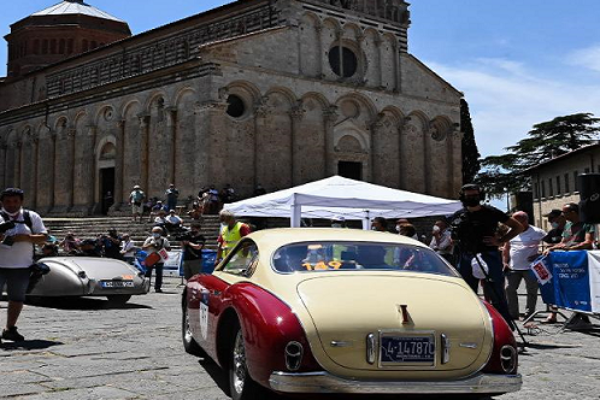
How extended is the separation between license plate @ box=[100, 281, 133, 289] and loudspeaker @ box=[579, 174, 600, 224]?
6963 mm

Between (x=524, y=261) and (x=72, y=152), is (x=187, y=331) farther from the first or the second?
(x=72, y=152)

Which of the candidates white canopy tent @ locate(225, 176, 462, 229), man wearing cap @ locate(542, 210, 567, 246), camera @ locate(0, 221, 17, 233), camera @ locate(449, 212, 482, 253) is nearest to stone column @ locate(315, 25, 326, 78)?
white canopy tent @ locate(225, 176, 462, 229)

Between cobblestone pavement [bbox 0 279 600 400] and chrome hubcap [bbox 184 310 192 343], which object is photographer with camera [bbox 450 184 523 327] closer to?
cobblestone pavement [bbox 0 279 600 400]

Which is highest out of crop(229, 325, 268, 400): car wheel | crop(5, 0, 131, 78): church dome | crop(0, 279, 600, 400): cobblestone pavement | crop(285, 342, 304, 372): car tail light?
crop(5, 0, 131, 78): church dome

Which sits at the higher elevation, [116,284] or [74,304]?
[116,284]

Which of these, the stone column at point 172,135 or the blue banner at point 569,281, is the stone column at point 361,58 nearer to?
the stone column at point 172,135

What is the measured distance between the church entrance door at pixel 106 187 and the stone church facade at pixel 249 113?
69mm

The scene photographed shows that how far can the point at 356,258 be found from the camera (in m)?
5.09

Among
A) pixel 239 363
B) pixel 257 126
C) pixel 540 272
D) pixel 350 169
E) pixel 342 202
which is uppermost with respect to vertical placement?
pixel 257 126

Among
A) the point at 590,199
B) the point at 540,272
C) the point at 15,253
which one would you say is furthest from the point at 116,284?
the point at 590,199

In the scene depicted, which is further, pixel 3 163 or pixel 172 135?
pixel 3 163

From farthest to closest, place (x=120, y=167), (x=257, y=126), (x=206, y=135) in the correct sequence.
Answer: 1. (x=120, y=167)
2. (x=257, y=126)
3. (x=206, y=135)

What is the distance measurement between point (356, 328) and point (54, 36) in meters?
47.1

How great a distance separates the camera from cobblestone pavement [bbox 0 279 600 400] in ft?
16.9
